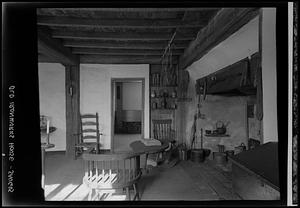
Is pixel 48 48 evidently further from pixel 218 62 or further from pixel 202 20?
pixel 218 62

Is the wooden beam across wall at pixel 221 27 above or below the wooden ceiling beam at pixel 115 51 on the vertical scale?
below

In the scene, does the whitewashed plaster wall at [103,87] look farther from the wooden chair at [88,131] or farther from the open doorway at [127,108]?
the open doorway at [127,108]

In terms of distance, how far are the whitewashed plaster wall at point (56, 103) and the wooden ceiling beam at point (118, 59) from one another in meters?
0.55

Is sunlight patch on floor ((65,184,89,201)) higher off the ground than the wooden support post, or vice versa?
the wooden support post

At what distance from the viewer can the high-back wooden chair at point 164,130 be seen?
5.21 m

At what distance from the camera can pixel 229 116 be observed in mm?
4953

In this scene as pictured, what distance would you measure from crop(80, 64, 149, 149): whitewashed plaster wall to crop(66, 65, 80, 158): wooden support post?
154 millimetres

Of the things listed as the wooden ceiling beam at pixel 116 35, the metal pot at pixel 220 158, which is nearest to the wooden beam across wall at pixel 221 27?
the wooden ceiling beam at pixel 116 35

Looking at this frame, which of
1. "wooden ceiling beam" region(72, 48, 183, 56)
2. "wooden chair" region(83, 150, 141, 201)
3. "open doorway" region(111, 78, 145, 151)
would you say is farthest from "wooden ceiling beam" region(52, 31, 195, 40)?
"open doorway" region(111, 78, 145, 151)

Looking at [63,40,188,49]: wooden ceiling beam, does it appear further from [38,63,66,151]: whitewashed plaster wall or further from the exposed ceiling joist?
[38,63,66,151]: whitewashed plaster wall

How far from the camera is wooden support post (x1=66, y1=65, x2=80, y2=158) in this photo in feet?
16.1

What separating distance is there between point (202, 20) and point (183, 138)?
117 inches
